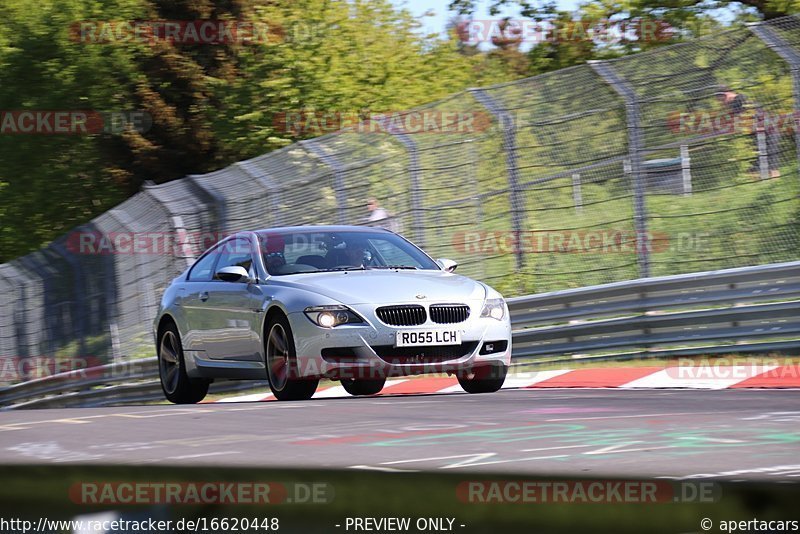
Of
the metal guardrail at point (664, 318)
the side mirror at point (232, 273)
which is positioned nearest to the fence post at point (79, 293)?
the metal guardrail at point (664, 318)

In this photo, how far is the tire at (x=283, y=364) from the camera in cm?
960

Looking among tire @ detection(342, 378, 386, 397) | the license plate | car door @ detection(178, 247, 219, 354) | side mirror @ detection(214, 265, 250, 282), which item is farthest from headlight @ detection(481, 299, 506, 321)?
Answer: car door @ detection(178, 247, 219, 354)

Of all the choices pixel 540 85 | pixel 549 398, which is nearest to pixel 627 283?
pixel 540 85

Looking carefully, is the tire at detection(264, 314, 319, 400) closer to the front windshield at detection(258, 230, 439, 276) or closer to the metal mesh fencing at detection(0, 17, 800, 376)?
the front windshield at detection(258, 230, 439, 276)

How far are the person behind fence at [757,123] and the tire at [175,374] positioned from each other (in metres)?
5.22

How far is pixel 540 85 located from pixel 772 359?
380 cm

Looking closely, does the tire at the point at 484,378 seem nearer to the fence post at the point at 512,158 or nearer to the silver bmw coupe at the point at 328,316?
the silver bmw coupe at the point at 328,316

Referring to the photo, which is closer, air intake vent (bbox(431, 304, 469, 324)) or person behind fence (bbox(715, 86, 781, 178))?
air intake vent (bbox(431, 304, 469, 324))

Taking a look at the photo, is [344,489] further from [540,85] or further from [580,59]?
[580,59]

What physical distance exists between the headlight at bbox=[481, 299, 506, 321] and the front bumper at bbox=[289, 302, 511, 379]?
0.23 meters

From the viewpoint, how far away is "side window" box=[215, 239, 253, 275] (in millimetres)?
10752

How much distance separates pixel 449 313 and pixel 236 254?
2235mm

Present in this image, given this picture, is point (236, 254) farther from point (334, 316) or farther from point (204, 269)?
point (334, 316)

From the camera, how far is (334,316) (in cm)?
939
